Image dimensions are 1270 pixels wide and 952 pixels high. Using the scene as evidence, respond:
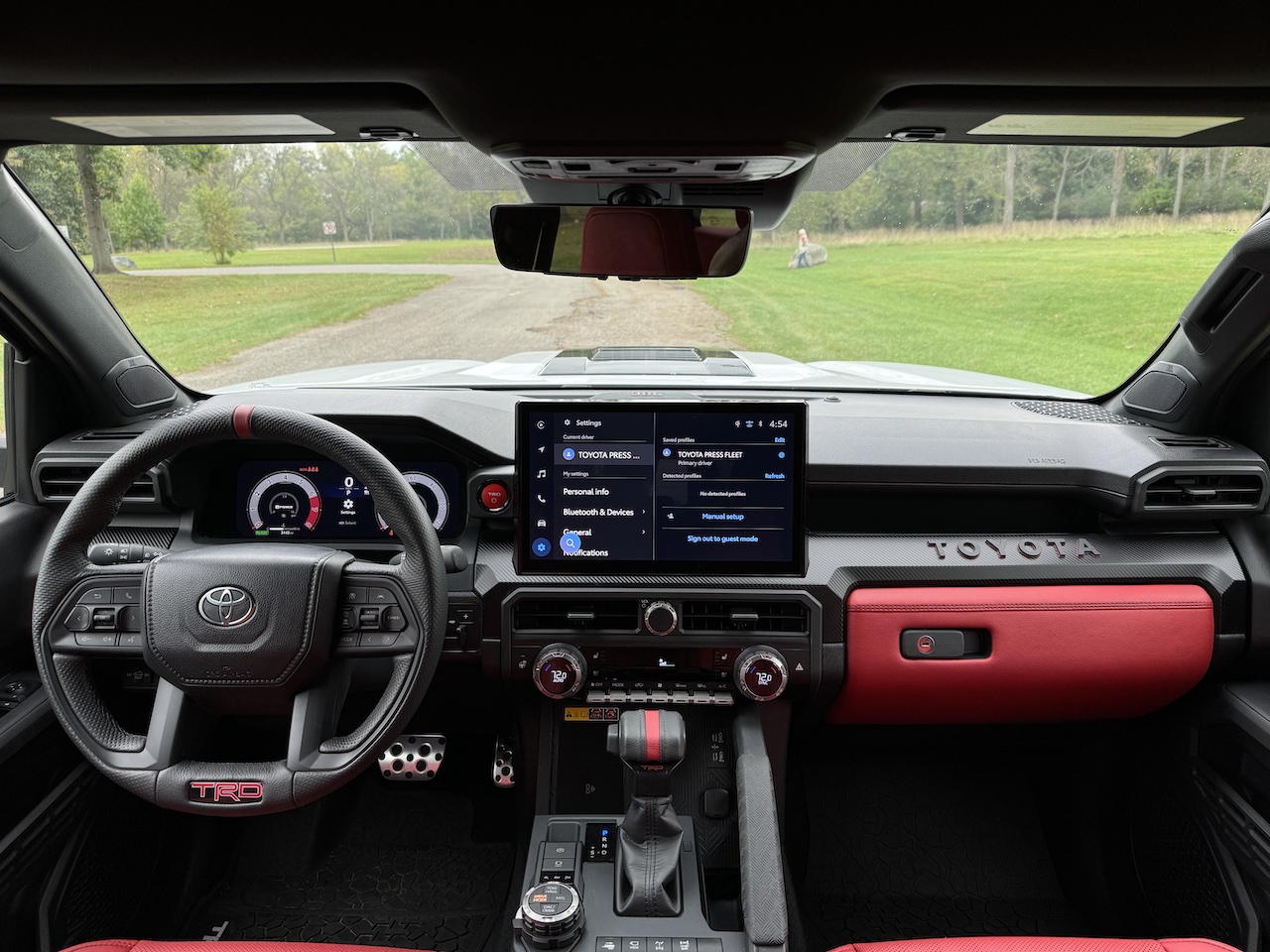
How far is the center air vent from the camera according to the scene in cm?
258

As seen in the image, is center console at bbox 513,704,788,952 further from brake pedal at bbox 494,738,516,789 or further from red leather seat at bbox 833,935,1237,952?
brake pedal at bbox 494,738,516,789

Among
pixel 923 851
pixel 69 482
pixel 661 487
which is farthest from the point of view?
pixel 923 851

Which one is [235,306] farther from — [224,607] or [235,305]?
[224,607]

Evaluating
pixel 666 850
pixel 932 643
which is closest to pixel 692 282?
pixel 932 643

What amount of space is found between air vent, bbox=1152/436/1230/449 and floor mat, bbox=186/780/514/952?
2528 millimetres

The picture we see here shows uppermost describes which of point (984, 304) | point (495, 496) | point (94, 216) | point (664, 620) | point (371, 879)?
point (94, 216)

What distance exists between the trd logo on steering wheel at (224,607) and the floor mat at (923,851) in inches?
81.7

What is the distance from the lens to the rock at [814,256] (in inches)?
111

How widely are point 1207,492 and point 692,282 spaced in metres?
1.64

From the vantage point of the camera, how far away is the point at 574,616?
2498 millimetres

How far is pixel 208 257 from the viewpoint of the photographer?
9.68 feet

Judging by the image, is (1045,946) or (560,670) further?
(560,670)

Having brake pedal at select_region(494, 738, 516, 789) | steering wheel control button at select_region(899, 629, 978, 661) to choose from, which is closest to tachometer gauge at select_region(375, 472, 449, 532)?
brake pedal at select_region(494, 738, 516, 789)

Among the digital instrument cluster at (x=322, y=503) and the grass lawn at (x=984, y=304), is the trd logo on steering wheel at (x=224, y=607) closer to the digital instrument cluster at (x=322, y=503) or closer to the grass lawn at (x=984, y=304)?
the digital instrument cluster at (x=322, y=503)
